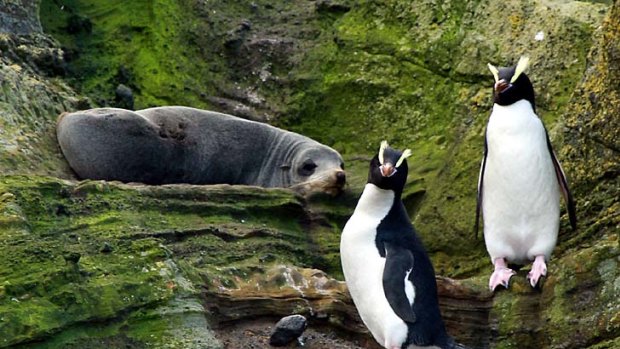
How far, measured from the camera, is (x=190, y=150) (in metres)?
10.7

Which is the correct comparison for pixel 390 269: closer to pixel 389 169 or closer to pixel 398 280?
pixel 398 280

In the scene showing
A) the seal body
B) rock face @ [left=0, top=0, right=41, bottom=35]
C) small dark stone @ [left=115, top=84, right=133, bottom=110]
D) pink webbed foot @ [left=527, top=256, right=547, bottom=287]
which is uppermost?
the seal body

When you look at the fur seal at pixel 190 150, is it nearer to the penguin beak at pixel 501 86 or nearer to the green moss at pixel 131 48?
the green moss at pixel 131 48

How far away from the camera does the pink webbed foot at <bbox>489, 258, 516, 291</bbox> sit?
746 centimetres

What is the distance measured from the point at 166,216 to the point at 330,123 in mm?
3233

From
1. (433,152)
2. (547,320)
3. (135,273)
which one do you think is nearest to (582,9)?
(433,152)

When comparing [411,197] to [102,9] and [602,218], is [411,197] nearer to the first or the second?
[602,218]

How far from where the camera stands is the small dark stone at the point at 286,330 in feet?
23.4

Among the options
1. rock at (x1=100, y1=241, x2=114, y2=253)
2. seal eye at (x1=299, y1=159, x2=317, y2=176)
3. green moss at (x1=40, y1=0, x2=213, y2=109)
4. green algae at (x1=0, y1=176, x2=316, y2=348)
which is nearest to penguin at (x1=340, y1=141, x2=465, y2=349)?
green algae at (x1=0, y1=176, x2=316, y2=348)

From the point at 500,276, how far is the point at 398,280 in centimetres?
102

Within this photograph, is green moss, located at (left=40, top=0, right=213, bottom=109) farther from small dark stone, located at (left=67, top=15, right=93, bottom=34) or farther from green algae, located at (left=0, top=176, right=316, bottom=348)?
green algae, located at (left=0, top=176, right=316, bottom=348)

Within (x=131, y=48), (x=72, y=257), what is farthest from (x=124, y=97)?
(x=72, y=257)

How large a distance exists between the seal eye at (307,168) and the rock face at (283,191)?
14.6 inches

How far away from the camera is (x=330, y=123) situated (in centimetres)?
1138
